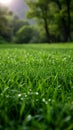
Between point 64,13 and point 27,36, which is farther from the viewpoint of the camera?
point 27,36

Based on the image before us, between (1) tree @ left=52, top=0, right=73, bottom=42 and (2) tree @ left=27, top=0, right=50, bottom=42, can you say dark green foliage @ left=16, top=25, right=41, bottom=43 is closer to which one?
(2) tree @ left=27, top=0, right=50, bottom=42

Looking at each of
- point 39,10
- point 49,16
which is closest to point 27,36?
point 39,10

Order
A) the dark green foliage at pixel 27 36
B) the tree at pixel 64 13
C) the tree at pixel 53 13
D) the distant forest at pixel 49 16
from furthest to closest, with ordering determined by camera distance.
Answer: the dark green foliage at pixel 27 36, the tree at pixel 53 13, the distant forest at pixel 49 16, the tree at pixel 64 13

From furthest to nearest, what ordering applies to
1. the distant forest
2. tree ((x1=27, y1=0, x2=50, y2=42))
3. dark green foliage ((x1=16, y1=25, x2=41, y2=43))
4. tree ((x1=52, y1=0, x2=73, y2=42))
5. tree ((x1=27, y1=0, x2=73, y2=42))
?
dark green foliage ((x1=16, y1=25, x2=41, y2=43))
tree ((x1=27, y1=0, x2=50, y2=42))
tree ((x1=27, y1=0, x2=73, y2=42))
the distant forest
tree ((x1=52, y1=0, x2=73, y2=42))

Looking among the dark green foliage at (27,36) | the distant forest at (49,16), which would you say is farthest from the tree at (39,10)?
the dark green foliage at (27,36)

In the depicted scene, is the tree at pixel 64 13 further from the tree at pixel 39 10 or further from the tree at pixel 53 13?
the tree at pixel 39 10

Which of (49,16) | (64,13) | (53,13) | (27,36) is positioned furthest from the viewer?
(27,36)

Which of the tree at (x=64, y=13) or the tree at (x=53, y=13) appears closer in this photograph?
the tree at (x=64, y=13)

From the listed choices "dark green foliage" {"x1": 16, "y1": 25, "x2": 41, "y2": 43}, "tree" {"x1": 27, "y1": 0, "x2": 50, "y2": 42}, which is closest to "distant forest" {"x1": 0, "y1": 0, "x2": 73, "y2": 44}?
"tree" {"x1": 27, "y1": 0, "x2": 50, "y2": 42}

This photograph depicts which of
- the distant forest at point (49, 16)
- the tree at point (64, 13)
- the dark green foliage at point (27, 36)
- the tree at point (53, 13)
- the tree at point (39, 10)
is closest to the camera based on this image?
the tree at point (64, 13)

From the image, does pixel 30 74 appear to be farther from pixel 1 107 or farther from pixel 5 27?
pixel 5 27

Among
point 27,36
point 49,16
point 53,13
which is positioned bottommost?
point 27,36

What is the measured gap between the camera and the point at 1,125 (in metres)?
2.84

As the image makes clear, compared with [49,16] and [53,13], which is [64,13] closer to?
[53,13]
